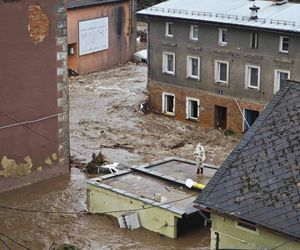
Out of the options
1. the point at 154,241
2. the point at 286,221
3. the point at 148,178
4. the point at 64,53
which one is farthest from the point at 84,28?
the point at 286,221

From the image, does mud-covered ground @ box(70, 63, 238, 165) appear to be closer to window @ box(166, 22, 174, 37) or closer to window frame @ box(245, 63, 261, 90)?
window frame @ box(245, 63, 261, 90)

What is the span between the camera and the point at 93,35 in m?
54.2

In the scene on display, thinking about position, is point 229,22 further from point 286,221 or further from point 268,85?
point 286,221

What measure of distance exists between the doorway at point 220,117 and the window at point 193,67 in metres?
2.16

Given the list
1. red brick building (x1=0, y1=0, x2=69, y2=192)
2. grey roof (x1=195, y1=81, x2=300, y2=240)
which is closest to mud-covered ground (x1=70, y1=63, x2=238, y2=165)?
red brick building (x1=0, y1=0, x2=69, y2=192)

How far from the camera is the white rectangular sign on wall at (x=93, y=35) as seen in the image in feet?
175

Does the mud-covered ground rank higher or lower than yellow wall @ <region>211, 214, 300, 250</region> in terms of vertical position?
lower

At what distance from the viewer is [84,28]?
175 ft

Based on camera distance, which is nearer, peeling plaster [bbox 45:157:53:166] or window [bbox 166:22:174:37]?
peeling plaster [bbox 45:157:53:166]

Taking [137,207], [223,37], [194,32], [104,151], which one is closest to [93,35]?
[194,32]

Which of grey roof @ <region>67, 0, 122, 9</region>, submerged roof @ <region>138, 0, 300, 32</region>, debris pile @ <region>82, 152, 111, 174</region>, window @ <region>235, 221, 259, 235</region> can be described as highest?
submerged roof @ <region>138, 0, 300, 32</region>

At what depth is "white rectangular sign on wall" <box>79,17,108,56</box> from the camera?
53.3 meters

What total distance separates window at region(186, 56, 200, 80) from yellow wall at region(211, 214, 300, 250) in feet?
72.2

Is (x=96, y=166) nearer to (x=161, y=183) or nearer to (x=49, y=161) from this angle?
(x=49, y=161)
